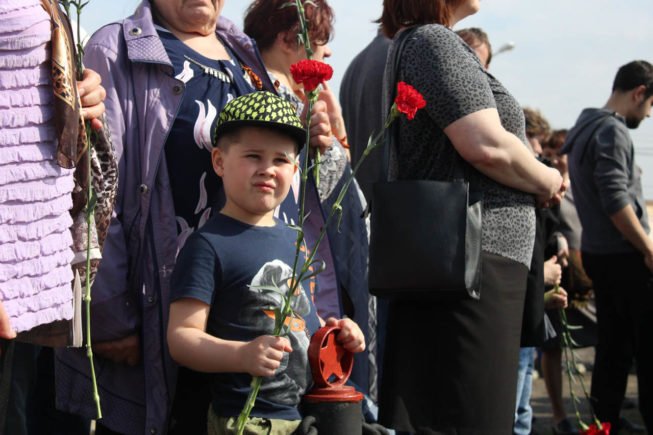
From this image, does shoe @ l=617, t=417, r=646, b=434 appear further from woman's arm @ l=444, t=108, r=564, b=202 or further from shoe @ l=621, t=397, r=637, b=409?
woman's arm @ l=444, t=108, r=564, b=202

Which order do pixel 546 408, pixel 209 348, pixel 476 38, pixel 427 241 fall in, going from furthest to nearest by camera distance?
pixel 546 408
pixel 476 38
pixel 427 241
pixel 209 348

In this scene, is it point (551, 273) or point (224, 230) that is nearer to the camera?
point (224, 230)

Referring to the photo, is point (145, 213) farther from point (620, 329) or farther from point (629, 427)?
point (629, 427)

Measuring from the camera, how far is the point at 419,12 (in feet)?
11.2

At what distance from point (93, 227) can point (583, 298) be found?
4637 millimetres

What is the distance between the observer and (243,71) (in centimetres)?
327

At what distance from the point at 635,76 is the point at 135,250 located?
3895 mm

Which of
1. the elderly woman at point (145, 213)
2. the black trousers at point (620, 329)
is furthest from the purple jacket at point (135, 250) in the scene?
the black trousers at point (620, 329)

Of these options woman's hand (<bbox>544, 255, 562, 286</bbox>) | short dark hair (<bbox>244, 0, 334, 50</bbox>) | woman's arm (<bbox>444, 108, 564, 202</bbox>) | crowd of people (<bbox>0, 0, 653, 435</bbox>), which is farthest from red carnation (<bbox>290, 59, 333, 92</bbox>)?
woman's hand (<bbox>544, 255, 562, 286</bbox>)

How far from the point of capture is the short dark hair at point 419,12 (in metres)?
3.39

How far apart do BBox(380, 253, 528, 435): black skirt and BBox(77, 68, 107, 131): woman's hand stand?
1.16 metres

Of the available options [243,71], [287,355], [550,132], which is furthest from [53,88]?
[550,132]

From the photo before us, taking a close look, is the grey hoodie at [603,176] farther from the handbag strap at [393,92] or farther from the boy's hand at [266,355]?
the boy's hand at [266,355]

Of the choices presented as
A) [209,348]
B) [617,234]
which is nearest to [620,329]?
[617,234]
